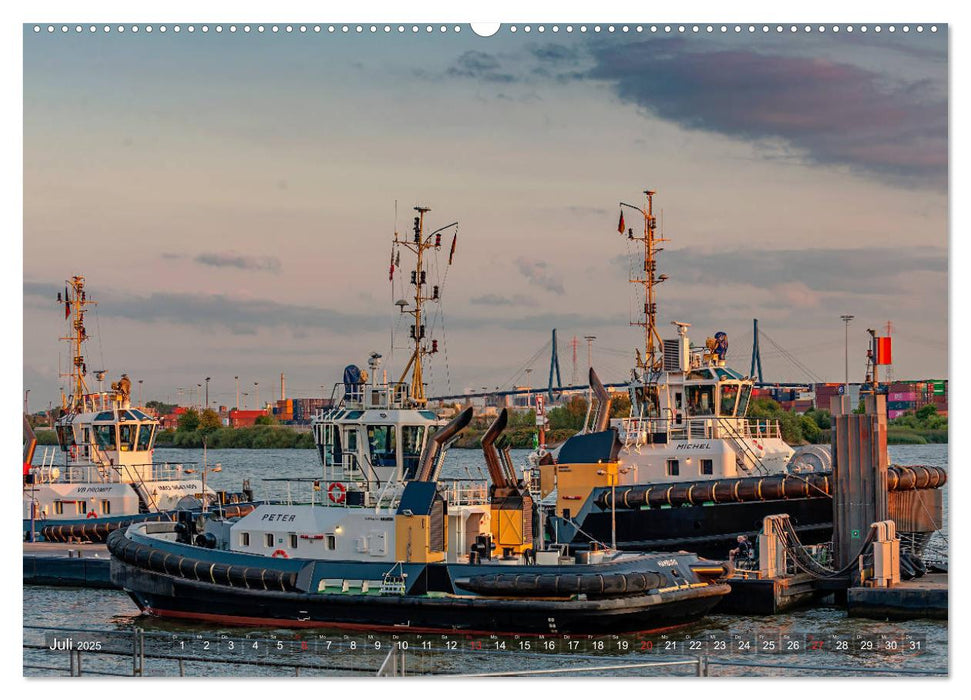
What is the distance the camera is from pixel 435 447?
2848 centimetres

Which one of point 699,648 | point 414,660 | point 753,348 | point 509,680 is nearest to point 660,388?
point 753,348

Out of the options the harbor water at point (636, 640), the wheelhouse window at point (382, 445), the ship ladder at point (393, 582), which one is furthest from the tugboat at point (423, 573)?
the wheelhouse window at point (382, 445)

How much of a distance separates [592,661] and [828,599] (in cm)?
854

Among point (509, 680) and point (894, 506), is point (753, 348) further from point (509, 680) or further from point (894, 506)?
point (509, 680)

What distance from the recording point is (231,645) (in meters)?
24.1

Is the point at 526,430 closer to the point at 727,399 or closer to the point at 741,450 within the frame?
the point at 727,399

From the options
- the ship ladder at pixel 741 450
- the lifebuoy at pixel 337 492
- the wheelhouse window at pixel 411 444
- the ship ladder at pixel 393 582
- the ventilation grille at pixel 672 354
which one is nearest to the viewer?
the ship ladder at pixel 393 582

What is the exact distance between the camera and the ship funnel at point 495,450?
29531 millimetres

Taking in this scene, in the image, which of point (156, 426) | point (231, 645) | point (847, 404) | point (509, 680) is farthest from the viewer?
point (156, 426)

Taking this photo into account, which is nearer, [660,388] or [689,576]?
[689,576]

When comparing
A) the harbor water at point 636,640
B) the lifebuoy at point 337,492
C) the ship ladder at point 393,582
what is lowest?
the harbor water at point 636,640

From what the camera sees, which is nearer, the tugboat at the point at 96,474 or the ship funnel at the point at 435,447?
the ship funnel at the point at 435,447

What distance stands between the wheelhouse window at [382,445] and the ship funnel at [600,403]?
9.31 m

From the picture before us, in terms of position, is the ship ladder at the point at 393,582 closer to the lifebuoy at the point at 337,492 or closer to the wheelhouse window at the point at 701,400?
the lifebuoy at the point at 337,492
